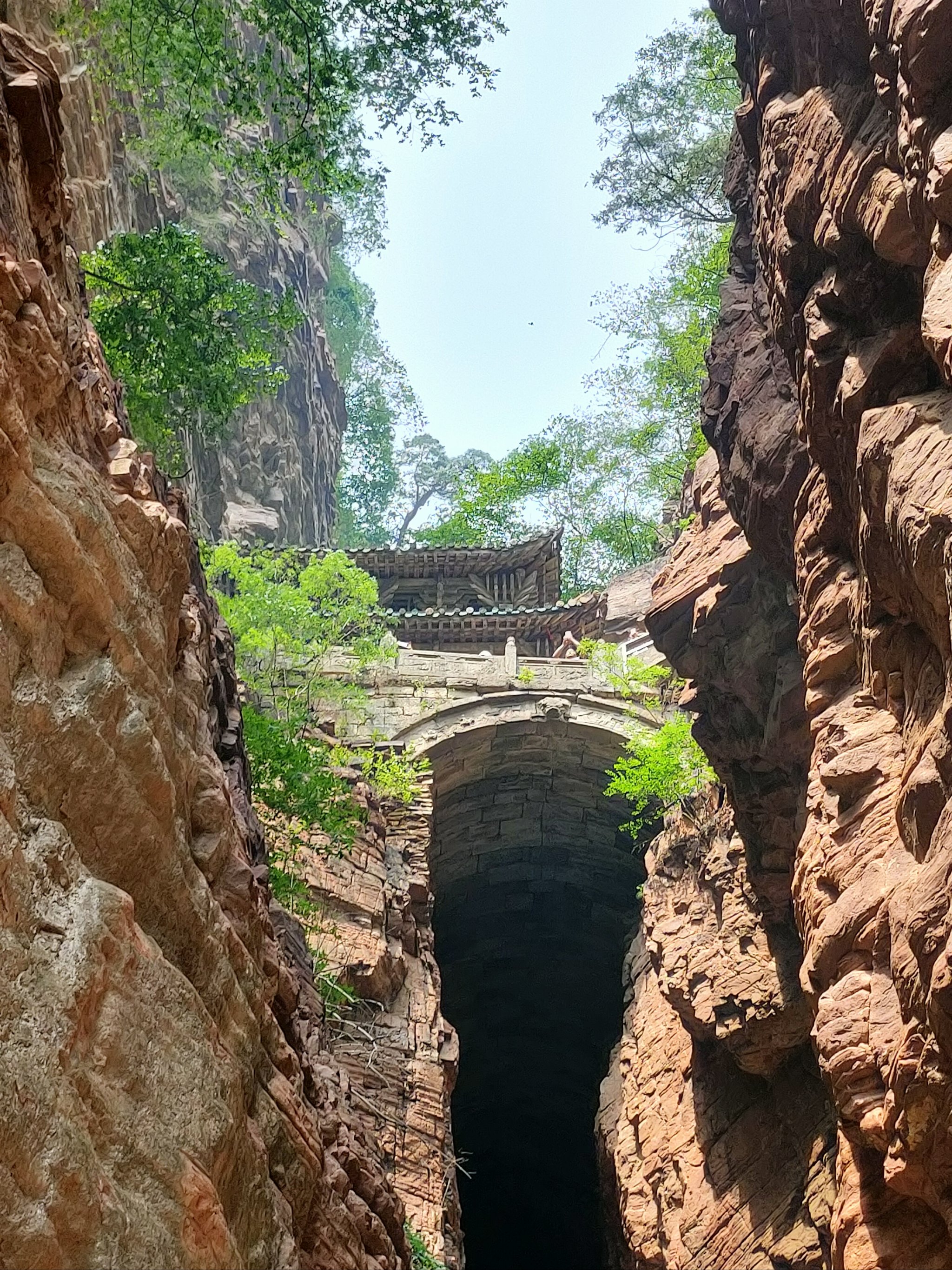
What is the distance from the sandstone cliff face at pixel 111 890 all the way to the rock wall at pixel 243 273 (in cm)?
651

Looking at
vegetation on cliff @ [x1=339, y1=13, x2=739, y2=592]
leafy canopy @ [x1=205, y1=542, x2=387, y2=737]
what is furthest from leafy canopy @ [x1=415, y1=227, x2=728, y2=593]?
leafy canopy @ [x1=205, y1=542, x2=387, y2=737]

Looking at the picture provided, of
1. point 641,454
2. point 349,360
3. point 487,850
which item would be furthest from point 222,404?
point 349,360

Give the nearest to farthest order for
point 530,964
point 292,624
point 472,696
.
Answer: point 292,624, point 472,696, point 530,964

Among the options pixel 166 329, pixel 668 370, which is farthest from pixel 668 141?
pixel 166 329

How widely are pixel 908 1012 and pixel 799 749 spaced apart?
4.32 meters

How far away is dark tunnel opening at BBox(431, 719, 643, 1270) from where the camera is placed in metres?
22.0

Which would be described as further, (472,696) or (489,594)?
(489,594)

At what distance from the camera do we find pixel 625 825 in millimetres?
17797

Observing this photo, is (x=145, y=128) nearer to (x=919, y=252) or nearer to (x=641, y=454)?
(x=919, y=252)

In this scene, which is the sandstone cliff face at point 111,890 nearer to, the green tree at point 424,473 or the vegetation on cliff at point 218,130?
the vegetation on cliff at point 218,130

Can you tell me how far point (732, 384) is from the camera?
11.3 m

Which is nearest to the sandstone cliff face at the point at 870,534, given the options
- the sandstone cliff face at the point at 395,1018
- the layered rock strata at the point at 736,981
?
the layered rock strata at the point at 736,981

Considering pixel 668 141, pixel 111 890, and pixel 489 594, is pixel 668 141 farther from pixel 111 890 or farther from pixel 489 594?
pixel 111 890

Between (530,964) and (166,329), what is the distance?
1659cm
